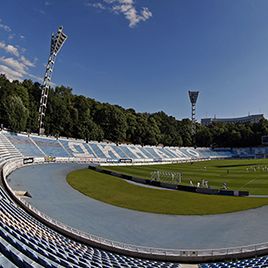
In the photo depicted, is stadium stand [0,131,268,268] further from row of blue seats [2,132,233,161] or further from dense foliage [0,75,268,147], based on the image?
dense foliage [0,75,268,147]

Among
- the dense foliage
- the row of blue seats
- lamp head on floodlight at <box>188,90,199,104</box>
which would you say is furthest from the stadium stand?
lamp head on floodlight at <box>188,90,199,104</box>

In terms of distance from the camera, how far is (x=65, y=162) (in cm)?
6272

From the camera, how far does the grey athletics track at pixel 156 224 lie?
57.3 ft

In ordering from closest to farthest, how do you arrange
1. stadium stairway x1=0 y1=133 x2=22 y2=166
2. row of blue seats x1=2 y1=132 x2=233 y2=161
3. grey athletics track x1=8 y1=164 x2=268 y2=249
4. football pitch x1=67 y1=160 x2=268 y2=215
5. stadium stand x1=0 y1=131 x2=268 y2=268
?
1. stadium stand x1=0 y1=131 x2=268 y2=268
2. grey athletics track x1=8 y1=164 x2=268 y2=249
3. football pitch x1=67 y1=160 x2=268 y2=215
4. stadium stairway x1=0 y1=133 x2=22 y2=166
5. row of blue seats x1=2 y1=132 x2=233 y2=161

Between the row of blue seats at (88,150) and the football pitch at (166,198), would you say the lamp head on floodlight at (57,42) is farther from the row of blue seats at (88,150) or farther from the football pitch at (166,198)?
the football pitch at (166,198)

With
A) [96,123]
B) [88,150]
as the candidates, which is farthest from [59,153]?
[96,123]

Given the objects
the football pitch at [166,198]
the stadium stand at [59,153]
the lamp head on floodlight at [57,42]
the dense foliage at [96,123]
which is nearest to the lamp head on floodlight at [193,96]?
the dense foliage at [96,123]

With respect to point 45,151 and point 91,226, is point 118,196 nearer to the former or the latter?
point 91,226

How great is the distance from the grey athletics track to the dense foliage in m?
53.5

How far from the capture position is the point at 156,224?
68.3ft

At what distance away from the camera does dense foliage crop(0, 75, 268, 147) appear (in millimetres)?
76400

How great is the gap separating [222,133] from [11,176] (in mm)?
110231

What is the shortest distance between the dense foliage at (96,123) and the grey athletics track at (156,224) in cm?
5350

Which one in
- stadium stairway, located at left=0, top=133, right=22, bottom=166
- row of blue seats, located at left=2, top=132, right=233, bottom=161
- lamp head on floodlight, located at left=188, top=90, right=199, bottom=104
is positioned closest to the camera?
stadium stairway, located at left=0, top=133, right=22, bottom=166
